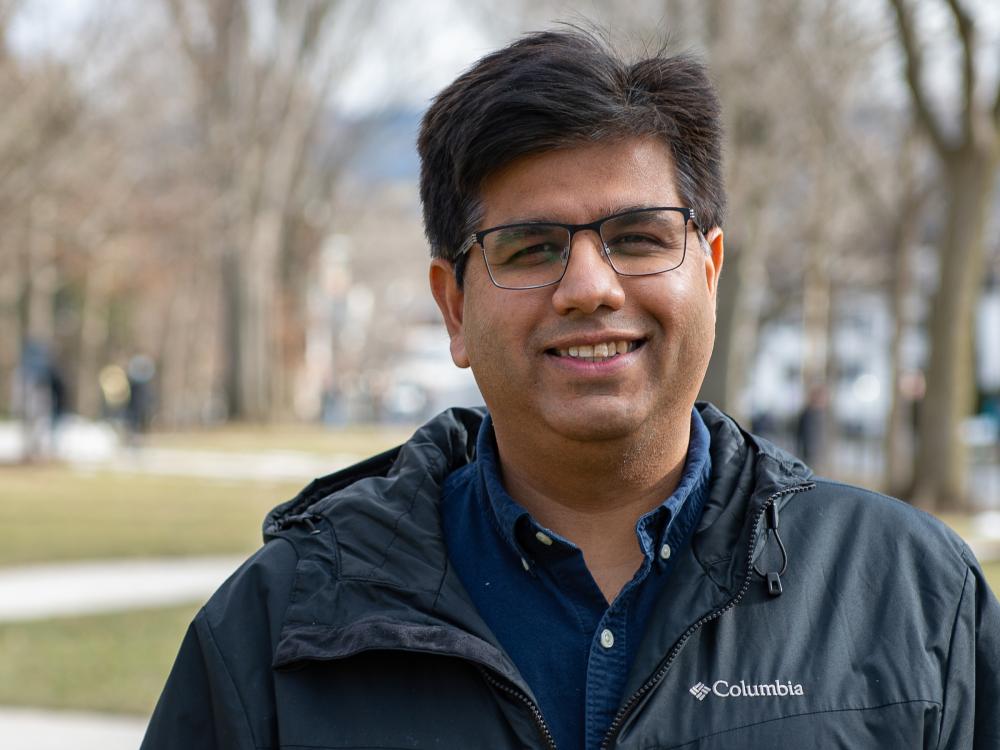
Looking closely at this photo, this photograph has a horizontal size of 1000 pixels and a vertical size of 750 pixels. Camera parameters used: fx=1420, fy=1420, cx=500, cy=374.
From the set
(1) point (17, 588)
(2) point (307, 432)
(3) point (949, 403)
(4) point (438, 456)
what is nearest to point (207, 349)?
(2) point (307, 432)

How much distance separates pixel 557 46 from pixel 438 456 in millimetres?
697

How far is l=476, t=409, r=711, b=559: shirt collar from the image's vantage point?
2.12 meters

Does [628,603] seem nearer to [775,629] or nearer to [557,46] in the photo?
[775,629]

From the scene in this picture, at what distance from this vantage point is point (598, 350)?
6.87ft

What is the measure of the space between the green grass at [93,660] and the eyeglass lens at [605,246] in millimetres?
4802

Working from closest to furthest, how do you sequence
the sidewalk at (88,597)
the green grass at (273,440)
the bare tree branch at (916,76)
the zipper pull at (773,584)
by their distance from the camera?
the zipper pull at (773,584), the sidewalk at (88,597), the bare tree branch at (916,76), the green grass at (273,440)

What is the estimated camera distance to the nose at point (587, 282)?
2078 millimetres

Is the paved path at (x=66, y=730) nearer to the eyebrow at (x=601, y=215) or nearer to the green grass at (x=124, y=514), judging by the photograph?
the eyebrow at (x=601, y=215)

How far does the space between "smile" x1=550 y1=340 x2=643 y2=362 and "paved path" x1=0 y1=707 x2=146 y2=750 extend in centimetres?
435

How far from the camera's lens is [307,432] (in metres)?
31.8

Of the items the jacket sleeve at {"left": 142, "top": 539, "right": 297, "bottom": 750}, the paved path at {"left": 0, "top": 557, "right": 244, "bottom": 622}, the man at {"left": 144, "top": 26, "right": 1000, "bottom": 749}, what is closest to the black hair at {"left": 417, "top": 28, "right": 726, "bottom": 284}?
the man at {"left": 144, "top": 26, "right": 1000, "bottom": 749}

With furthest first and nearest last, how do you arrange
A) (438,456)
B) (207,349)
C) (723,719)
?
1. (207,349)
2. (438,456)
3. (723,719)

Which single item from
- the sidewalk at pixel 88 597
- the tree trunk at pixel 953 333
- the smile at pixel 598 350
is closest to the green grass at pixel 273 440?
the tree trunk at pixel 953 333

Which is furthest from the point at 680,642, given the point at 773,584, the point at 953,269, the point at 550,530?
the point at 953,269
